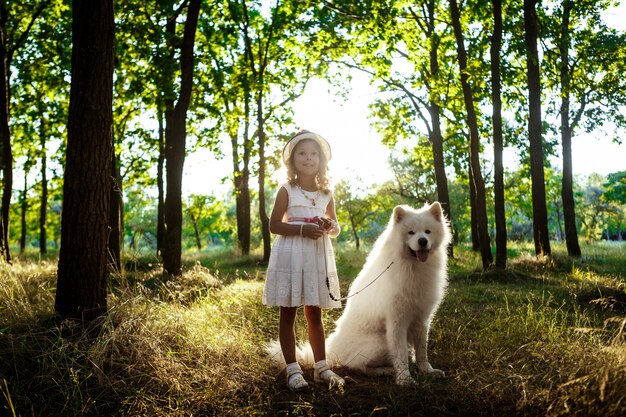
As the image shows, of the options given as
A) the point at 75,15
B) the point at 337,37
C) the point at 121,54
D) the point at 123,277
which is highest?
the point at 337,37

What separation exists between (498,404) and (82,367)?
3294mm

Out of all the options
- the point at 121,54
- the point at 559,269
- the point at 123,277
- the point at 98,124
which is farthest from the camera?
the point at 559,269

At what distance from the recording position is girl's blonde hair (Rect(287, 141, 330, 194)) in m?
4.30

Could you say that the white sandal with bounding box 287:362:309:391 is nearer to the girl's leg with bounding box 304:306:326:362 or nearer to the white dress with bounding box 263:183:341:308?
the girl's leg with bounding box 304:306:326:362

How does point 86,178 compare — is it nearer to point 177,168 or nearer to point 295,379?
point 295,379

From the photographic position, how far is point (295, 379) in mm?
3893

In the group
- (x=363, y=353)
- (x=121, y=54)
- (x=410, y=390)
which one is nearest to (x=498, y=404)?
(x=410, y=390)

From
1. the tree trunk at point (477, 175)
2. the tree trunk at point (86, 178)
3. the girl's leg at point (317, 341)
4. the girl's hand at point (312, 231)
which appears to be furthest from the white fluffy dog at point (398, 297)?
the tree trunk at point (477, 175)

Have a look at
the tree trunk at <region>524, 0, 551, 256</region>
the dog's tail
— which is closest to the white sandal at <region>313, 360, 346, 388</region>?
the dog's tail

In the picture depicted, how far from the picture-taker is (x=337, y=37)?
14930mm

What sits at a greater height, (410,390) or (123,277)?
(123,277)

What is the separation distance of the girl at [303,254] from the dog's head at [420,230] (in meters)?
0.67

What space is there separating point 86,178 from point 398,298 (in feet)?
11.0

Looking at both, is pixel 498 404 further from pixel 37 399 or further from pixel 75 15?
pixel 75 15
